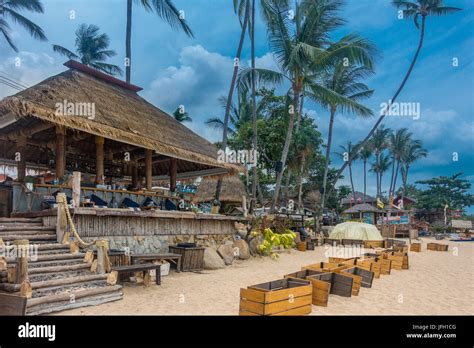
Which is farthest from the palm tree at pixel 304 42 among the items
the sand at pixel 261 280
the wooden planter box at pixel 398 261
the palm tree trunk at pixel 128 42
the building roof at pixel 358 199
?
the building roof at pixel 358 199

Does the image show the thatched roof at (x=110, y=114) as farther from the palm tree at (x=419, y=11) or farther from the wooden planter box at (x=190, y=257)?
the palm tree at (x=419, y=11)

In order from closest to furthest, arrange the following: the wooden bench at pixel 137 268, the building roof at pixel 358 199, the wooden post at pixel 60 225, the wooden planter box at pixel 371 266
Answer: the wooden bench at pixel 137 268
the wooden post at pixel 60 225
the wooden planter box at pixel 371 266
the building roof at pixel 358 199

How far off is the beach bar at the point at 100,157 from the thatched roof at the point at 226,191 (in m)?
9.79

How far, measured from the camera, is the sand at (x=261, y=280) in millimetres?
5992

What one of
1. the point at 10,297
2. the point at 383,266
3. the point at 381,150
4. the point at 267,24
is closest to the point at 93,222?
the point at 10,297

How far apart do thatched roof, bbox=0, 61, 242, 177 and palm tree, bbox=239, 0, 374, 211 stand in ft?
17.1

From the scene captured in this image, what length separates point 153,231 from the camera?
1043cm

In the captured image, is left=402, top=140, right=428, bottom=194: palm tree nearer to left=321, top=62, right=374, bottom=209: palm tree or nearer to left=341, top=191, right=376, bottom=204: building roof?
left=341, top=191, right=376, bottom=204: building roof

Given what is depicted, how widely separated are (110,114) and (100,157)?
1.24 metres

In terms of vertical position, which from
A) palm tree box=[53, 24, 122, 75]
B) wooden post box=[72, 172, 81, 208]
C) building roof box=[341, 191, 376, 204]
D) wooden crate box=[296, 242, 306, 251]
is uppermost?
palm tree box=[53, 24, 122, 75]

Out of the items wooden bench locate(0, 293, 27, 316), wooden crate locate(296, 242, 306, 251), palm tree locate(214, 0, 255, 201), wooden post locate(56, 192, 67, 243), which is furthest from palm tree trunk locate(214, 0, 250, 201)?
wooden bench locate(0, 293, 27, 316)

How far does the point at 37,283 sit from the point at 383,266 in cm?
906

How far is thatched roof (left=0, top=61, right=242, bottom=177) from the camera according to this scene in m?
8.28
